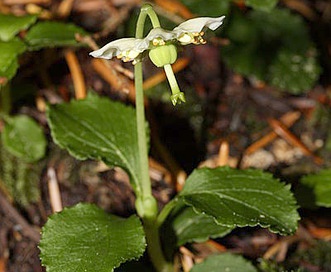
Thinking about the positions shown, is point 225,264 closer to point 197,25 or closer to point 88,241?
point 88,241

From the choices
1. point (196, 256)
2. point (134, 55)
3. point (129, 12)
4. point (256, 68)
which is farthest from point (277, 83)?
point (134, 55)

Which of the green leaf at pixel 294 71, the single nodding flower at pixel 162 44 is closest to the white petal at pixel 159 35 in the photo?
the single nodding flower at pixel 162 44

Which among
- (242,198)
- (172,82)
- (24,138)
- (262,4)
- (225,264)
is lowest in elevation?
(225,264)

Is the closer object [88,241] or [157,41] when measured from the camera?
[157,41]

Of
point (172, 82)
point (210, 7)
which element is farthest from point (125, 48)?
point (210, 7)

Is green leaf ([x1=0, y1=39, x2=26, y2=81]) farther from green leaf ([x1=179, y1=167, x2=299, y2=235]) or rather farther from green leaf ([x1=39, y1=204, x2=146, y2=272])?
green leaf ([x1=179, y1=167, x2=299, y2=235])

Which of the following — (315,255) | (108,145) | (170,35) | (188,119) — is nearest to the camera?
(170,35)

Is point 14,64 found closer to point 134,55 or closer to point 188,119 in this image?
point 134,55
